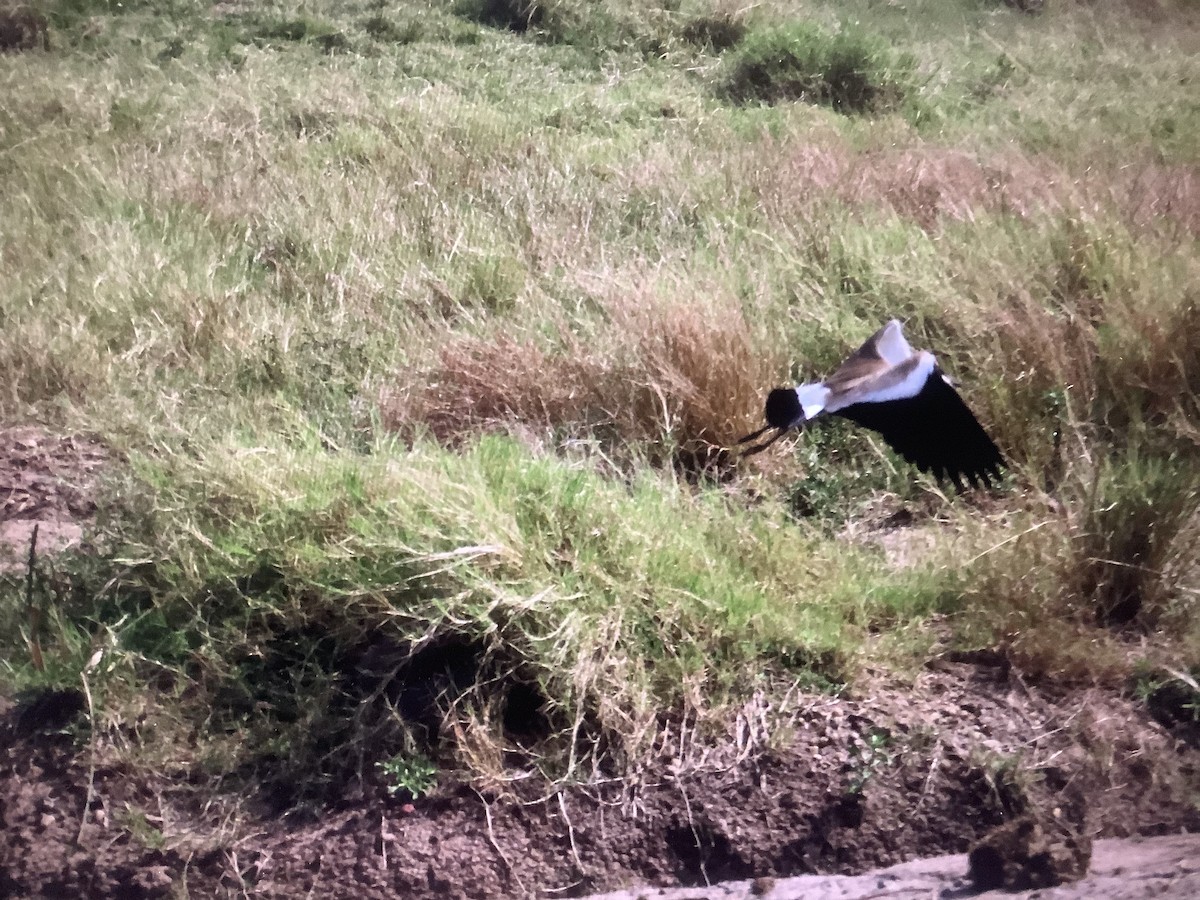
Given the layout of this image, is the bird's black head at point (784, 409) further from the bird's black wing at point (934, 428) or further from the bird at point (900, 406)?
the bird's black wing at point (934, 428)

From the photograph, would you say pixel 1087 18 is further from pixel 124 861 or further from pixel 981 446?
pixel 124 861

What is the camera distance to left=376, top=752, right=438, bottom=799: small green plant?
221 centimetres

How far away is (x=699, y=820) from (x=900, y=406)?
3.33ft

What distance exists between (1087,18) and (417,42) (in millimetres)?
5060

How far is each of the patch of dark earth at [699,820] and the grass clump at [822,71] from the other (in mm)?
5370

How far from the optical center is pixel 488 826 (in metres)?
2.17

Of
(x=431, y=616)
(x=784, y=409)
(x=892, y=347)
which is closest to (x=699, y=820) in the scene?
(x=431, y=616)

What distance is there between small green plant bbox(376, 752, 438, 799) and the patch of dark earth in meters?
0.03

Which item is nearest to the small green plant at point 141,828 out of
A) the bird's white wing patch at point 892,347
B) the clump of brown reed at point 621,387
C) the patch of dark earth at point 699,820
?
the patch of dark earth at point 699,820

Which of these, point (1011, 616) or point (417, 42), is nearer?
point (1011, 616)

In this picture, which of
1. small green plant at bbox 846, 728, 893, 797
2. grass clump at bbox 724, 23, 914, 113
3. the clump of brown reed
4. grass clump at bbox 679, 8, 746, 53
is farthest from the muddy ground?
grass clump at bbox 679, 8, 746, 53

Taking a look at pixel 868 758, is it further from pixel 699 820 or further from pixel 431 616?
pixel 431 616

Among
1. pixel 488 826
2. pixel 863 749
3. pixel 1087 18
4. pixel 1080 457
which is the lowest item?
pixel 488 826

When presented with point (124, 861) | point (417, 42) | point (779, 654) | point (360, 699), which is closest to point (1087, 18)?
point (417, 42)
